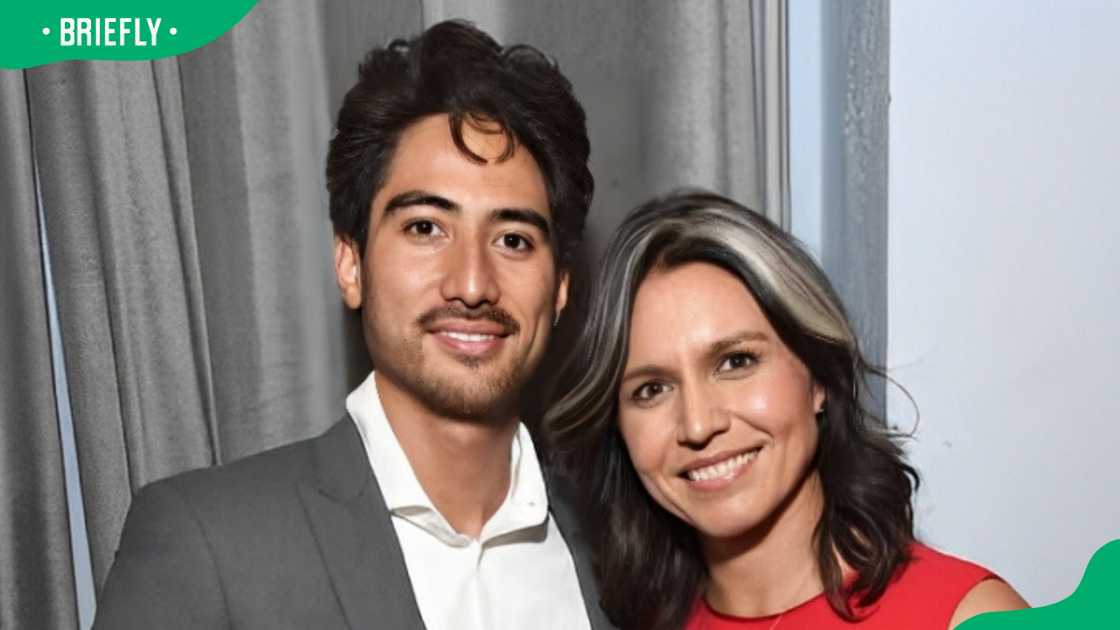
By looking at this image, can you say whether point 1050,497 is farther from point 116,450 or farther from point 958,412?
point 116,450

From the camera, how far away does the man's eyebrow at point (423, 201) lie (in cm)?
158

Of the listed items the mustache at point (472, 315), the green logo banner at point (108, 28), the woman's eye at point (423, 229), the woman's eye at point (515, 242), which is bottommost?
the mustache at point (472, 315)

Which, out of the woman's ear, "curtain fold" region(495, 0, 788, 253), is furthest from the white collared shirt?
"curtain fold" region(495, 0, 788, 253)

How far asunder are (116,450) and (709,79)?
38.3 inches

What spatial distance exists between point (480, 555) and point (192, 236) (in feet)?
1.93

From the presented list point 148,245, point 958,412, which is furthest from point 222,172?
point 958,412

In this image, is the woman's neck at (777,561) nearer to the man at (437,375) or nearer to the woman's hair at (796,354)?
the woman's hair at (796,354)

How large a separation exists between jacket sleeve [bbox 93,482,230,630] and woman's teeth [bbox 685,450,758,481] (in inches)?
22.6

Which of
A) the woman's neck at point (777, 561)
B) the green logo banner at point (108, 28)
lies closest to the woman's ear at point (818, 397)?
the woman's neck at point (777, 561)

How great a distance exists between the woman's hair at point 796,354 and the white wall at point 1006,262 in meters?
0.35

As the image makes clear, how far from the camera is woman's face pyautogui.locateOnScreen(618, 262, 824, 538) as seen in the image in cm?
152

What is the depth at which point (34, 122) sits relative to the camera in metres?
1.70

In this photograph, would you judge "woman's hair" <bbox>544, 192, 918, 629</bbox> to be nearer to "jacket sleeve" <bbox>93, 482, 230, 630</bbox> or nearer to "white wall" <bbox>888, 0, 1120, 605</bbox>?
"white wall" <bbox>888, 0, 1120, 605</bbox>

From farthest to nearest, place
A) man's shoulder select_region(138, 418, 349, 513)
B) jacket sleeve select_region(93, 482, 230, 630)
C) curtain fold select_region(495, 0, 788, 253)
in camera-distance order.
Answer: curtain fold select_region(495, 0, 788, 253) → man's shoulder select_region(138, 418, 349, 513) → jacket sleeve select_region(93, 482, 230, 630)
